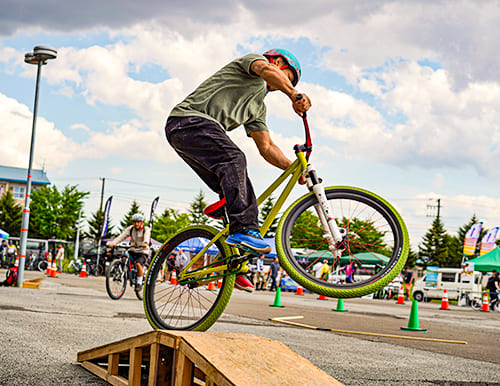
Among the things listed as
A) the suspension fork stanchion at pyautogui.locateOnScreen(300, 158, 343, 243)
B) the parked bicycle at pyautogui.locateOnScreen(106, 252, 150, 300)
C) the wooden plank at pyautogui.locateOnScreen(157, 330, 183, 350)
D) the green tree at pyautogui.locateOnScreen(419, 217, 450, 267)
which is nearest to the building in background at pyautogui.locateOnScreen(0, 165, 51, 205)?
the green tree at pyautogui.locateOnScreen(419, 217, 450, 267)

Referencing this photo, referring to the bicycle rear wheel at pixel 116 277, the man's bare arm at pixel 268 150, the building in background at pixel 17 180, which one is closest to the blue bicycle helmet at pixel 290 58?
the man's bare arm at pixel 268 150

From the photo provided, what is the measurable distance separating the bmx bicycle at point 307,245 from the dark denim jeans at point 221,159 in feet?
0.77

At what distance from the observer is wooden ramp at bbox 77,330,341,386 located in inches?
132

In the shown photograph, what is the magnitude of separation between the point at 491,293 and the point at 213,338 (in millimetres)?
23658

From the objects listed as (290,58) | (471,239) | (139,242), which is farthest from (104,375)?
(471,239)

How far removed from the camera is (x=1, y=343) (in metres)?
5.42

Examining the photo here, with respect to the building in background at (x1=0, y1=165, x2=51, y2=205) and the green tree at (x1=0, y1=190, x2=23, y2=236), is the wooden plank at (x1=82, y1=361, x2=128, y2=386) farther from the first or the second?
the building in background at (x1=0, y1=165, x2=51, y2=205)

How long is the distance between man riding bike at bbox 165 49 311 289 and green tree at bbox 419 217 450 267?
73897 millimetres

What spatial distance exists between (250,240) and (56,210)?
195 feet

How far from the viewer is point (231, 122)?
3.74 m

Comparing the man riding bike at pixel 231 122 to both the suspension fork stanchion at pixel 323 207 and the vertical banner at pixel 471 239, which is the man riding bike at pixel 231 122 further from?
the vertical banner at pixel 471 239

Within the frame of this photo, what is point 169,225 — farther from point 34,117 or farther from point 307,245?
point 307,245

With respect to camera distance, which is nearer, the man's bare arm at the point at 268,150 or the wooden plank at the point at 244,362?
the wooden plank at the point at 244,362

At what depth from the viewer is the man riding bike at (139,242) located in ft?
37.5
